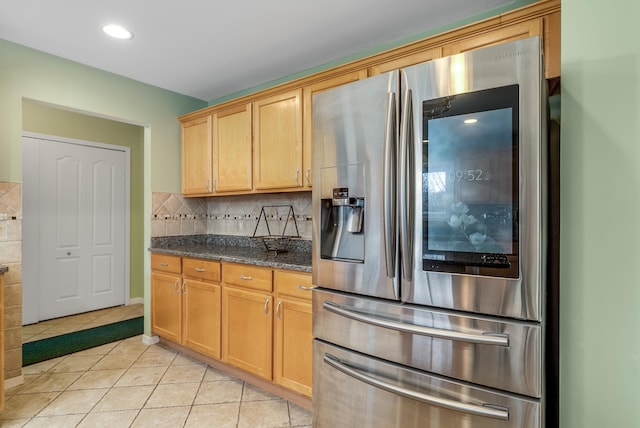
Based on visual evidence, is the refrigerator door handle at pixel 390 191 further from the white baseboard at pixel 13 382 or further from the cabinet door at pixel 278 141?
the white baseboard at pixel 13 382

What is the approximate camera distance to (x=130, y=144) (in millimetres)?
4621

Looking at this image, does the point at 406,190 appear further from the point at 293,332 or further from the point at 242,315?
the point at 242,315

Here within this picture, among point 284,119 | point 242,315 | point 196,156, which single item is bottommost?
point 242,315

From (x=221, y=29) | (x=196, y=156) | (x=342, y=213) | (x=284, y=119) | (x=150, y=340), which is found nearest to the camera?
(x=342, y=213)

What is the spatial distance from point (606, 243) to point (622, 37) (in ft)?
2.32

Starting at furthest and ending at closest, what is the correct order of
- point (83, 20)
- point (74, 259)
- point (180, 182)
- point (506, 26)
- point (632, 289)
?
point (74, 259)
point (180, 182)
point (83, 20)
point (506, 26)
point (632, 289)

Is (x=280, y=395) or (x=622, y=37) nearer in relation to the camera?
(x=622, y=37)

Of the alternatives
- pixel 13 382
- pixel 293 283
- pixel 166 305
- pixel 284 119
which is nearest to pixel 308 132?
pixel 284 119

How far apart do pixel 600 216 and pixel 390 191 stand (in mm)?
727

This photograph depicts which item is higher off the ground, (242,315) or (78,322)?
(242,315)

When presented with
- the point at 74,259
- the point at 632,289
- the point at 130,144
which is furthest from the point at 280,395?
the point at 130,144

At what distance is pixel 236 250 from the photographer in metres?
3.06

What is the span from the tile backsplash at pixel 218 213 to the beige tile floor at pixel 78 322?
1480 millimetres

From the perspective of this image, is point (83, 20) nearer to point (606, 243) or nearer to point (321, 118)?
point (321, 118)
